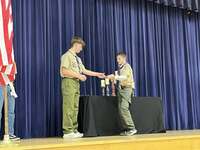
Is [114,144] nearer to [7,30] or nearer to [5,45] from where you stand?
[5,45]

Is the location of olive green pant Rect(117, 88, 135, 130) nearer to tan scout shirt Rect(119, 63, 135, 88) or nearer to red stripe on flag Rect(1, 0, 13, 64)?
tan scout shirt Rect(119, 63, 135, 88)

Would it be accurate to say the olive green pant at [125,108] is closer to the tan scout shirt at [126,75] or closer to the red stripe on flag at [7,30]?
the tan scout shirt at [126,75]

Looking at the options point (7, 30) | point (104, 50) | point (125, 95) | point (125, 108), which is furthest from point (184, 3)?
point (7, 30)

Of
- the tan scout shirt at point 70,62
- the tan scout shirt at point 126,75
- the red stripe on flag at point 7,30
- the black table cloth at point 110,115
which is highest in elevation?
the red stripe on flag at point 7,30

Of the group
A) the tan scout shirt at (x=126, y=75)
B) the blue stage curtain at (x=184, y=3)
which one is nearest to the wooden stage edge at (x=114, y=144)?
the tan scout shirt at (x=126, y=75)

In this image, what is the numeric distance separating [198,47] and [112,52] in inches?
106

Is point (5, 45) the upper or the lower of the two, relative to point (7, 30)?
lower

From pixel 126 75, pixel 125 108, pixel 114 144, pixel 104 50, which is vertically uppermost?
pixel 104 50

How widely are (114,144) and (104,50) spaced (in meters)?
3.08

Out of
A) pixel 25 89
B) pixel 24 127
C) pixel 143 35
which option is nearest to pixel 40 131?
pixel 24 127

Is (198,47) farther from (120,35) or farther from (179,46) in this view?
(120,35)

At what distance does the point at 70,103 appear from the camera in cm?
521

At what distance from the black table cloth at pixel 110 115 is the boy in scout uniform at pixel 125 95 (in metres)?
0.17

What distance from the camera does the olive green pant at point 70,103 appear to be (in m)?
5.22
